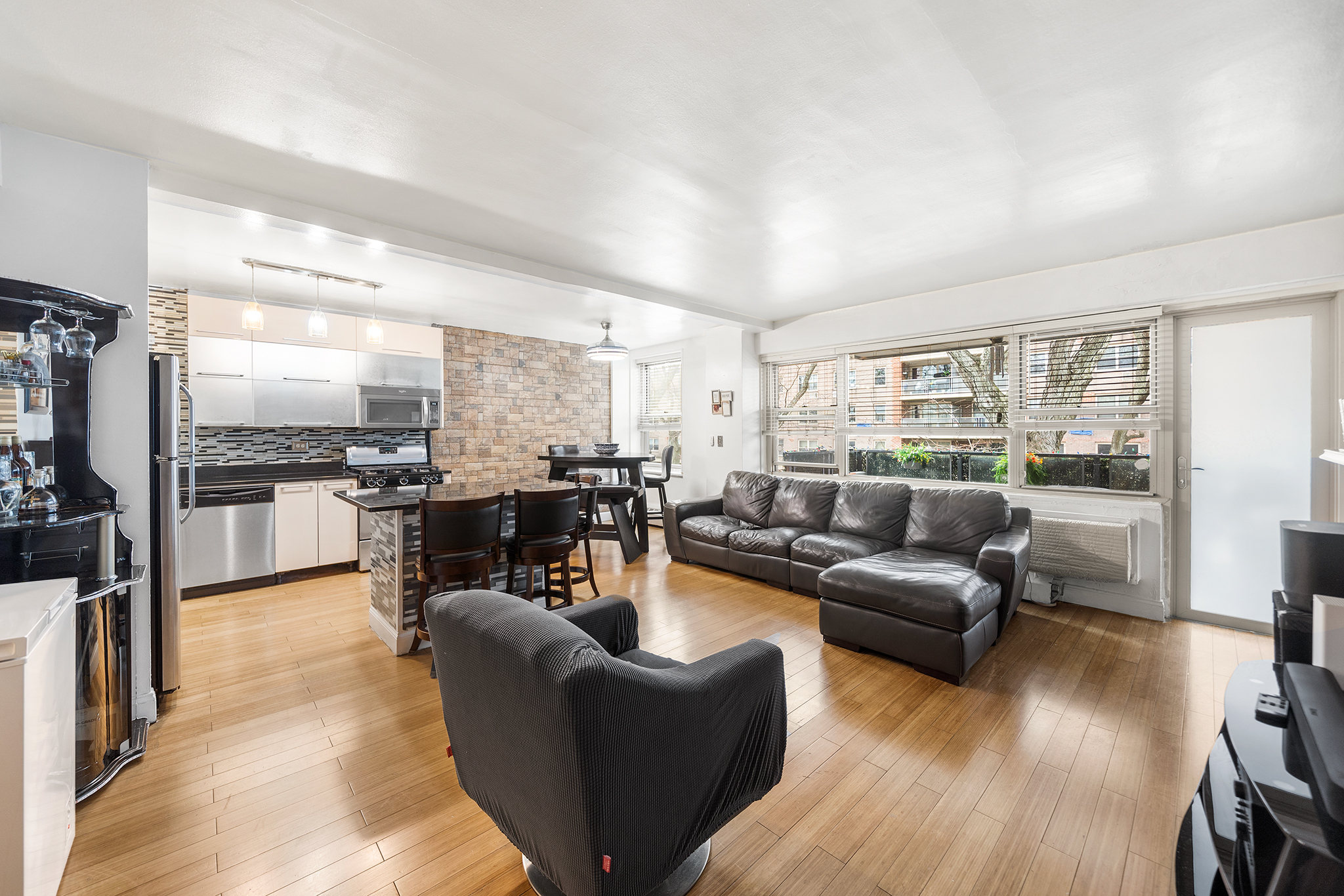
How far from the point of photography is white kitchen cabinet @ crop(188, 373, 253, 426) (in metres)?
4.53

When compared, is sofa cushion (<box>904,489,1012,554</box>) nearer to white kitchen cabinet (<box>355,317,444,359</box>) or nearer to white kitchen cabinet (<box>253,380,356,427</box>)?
white kitchen cabinet (<box>355,317,444,359</box>)

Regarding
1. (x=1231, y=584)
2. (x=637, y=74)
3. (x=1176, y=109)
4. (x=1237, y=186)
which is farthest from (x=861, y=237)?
(x=1231, y=584)

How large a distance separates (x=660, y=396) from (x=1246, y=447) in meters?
5.94

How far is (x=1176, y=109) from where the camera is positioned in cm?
205

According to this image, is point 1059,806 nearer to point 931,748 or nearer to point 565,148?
point 931,748

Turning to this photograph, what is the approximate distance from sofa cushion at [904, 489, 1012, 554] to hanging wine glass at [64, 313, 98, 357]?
15.9ft

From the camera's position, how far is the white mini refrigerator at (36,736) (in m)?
1.30

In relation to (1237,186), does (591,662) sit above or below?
below

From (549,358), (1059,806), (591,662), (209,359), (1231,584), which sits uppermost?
(549,358)

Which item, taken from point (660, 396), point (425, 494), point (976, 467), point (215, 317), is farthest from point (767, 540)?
point (215, 317)

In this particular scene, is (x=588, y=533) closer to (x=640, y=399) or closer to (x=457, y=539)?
(x=457, y=539)

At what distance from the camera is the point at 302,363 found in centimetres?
502

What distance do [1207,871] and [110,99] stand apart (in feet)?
13.4

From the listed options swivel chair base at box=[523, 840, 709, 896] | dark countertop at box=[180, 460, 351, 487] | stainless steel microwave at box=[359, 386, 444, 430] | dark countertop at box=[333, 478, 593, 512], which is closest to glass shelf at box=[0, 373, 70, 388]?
dark countertop at box=[333, 478, 593, 512]
